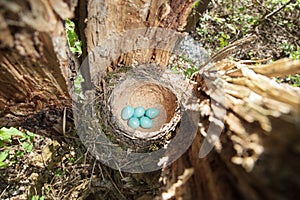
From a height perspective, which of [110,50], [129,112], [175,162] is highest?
[110,50]

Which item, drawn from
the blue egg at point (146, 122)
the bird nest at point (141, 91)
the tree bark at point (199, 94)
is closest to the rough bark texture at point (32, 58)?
the tree bark at point (199, 94)

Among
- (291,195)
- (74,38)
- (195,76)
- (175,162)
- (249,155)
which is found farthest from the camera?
(74,38)

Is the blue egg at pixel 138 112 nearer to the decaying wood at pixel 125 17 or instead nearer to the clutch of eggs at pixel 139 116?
the clutch of eggs at pixel 139 116

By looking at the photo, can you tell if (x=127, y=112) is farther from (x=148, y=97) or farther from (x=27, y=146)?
(x=27, y=146)

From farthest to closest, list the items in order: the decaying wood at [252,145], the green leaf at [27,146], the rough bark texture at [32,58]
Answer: the green leaf at [27,146] < the rough bark texture at [32,58] < the decaying wood at [252,145]

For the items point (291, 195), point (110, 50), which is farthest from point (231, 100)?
point (110, 50)

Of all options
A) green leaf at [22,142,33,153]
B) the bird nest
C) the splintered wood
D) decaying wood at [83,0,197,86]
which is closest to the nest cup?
the bird nest

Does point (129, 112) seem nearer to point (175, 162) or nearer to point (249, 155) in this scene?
point (175, 162)

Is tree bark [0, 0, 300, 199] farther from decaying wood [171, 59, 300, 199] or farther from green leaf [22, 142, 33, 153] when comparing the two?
green leaf [22, 142, 33, 153]
